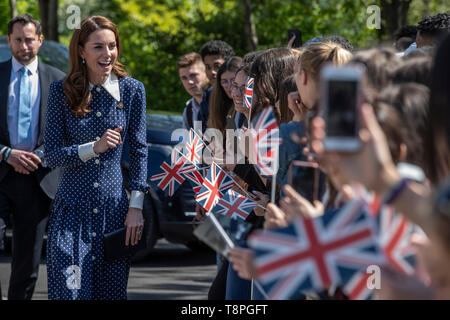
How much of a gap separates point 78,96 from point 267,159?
62.3 inches

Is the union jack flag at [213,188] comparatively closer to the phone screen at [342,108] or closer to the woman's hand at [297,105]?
the woman's hand at [297,105]

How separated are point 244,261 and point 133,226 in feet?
6.37

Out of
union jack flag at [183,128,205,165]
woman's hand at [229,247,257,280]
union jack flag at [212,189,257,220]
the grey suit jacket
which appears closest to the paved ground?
the grey suit jacket

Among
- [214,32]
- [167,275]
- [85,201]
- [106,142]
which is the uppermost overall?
[214,32]

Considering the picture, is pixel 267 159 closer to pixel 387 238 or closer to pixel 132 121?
pixel 387 238

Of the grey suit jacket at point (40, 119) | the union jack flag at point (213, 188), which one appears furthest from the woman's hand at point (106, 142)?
the grey suit jacket at point (40, 119)

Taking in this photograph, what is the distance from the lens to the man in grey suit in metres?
5.59

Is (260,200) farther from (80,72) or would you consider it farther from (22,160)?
(22,160)

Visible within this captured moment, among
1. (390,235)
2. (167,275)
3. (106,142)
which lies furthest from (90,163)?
(167,275)

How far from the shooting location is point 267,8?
54.1ft

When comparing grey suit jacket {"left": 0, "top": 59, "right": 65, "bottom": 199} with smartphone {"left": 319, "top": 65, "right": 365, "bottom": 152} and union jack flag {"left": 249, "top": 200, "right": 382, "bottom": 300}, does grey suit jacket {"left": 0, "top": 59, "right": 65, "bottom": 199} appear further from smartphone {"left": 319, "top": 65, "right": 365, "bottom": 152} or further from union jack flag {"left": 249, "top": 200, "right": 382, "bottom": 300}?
smartphone {"left": 319, "top": 65, "right": 365, "bottom": 152}

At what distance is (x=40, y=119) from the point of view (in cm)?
571

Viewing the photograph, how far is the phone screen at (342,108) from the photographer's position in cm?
192
